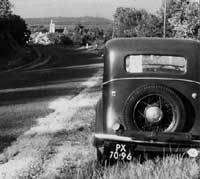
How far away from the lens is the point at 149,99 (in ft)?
23.3

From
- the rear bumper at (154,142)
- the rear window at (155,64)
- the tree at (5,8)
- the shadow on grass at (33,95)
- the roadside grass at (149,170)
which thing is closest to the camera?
the roadside grass at (149,170)

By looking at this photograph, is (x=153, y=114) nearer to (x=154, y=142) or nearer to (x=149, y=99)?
(x=149, y=99)

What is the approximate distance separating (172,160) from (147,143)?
0.38 m

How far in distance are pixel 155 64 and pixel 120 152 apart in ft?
4.48

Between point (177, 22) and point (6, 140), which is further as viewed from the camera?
point (177, 22)

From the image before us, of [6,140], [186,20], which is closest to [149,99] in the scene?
[6,140]

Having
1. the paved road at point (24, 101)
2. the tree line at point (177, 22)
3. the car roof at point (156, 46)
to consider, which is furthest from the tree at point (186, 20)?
the car roof at point (156, 46)

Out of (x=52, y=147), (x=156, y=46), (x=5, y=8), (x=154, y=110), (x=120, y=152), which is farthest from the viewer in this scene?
(x=5, y=8)

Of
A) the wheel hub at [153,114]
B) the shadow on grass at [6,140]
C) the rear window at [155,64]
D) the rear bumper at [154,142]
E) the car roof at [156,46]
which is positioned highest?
the car roof at [156,46]

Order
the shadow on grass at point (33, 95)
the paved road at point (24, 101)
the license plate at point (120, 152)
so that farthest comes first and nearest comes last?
the shadow on grass at point (33, 95), the paved road at point (24, 101), the license plate at point (120, 152)

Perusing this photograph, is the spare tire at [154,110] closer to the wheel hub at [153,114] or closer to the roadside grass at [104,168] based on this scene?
the wheel hub at [153,114]

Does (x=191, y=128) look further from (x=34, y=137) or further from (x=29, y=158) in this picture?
(x=34, y=137)

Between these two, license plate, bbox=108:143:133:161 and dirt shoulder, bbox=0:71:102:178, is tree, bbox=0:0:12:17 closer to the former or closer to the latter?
dirt shoulder, bbox=0:71:102:178

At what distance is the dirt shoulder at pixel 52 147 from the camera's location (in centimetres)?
694
